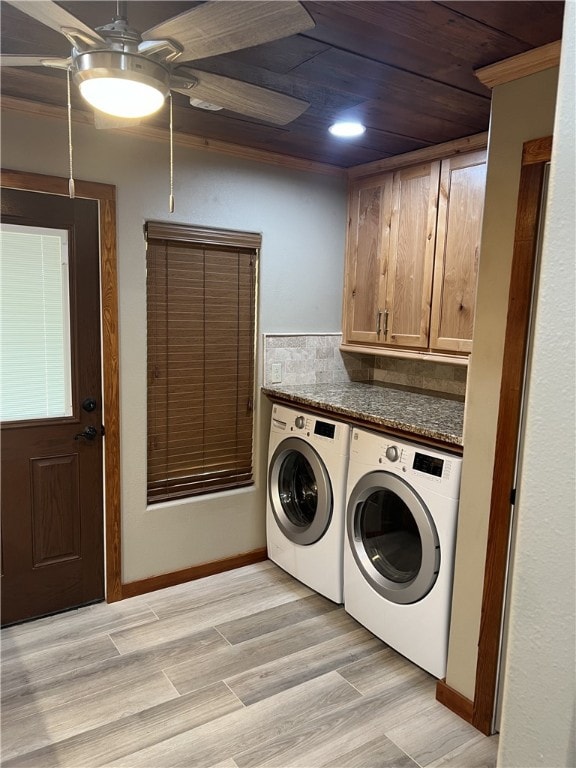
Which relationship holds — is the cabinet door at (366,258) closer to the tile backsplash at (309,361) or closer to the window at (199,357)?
the tile backsplash at (309,361)

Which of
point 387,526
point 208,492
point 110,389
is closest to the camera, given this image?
point 387,526

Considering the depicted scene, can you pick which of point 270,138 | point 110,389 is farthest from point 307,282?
point 110,389

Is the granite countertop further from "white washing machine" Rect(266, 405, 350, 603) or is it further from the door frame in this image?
the door frame

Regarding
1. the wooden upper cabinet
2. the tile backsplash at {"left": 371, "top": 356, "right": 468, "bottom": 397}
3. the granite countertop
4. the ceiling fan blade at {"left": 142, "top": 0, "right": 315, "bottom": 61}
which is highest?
the ceiling fan blade at {"left": 142, "top": 0, "right": 315, "bottom": 61}

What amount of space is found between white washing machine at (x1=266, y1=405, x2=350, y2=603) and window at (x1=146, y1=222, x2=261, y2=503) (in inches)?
9.6

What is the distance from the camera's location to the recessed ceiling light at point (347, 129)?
251 cm

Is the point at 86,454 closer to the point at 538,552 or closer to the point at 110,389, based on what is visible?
the point at 110,389

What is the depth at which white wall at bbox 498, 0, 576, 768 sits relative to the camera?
0.47 meters

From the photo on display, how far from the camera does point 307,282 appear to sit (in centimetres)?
336

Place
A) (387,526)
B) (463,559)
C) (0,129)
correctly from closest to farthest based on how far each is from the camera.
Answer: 1. (463,559)
2. (0,129)
3. (387,526)

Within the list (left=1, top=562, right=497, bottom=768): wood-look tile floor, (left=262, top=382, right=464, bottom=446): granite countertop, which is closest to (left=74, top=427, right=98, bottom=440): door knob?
(left=1, top=562, right=497, bottom=768): wood-look tile floor

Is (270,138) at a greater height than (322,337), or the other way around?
(270,138)

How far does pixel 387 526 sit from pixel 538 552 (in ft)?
7.03

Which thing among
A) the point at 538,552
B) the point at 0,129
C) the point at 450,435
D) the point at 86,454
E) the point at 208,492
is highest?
the point at 0,129
